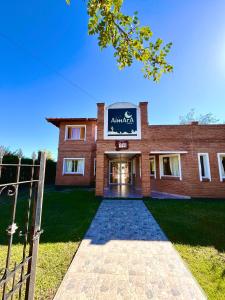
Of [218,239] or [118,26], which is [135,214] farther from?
[118,26]

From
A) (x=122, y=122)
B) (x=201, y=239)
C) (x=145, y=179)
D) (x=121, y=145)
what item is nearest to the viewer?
(x=201, y=239)

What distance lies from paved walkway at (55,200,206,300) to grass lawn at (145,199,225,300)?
0.22m

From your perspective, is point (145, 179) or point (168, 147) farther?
point (168, 147)

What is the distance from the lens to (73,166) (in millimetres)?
15727

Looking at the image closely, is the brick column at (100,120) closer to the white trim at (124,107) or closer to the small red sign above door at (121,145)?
the white trim at (124,107)

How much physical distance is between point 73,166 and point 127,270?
1359 cm

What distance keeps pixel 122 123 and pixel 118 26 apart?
751cm

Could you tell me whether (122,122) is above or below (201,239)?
above

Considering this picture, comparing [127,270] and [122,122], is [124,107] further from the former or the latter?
[127,270]

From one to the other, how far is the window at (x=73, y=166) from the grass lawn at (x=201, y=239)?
9821mm

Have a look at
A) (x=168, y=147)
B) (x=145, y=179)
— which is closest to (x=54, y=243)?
(x=145, y=179)

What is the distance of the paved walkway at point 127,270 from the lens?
90.4 inches

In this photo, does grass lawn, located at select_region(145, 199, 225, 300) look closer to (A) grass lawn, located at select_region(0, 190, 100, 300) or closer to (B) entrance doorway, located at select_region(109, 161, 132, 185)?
(A) grass lawn, located at select_region(0, 190, 100, 300)

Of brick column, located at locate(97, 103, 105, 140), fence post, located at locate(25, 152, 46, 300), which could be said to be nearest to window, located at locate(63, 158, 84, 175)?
brick column, located at locate(97, 103, 105, 140)
